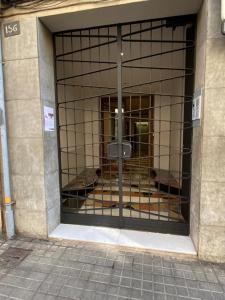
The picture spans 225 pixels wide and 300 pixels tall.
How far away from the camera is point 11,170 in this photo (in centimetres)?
284

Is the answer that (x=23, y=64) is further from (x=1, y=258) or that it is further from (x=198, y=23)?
(x=1, y=258)

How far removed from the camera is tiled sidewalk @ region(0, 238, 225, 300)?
6.29 feet

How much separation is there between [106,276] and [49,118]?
1995mm

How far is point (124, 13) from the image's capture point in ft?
7.94

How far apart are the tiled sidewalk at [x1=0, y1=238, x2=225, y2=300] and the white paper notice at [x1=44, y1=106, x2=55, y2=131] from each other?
1542 millimetres

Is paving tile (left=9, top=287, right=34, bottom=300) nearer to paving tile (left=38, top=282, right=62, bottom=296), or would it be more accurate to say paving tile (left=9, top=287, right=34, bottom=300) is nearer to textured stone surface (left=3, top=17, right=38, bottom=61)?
paving tile (left=38, top=282, right=62, bottom=296)

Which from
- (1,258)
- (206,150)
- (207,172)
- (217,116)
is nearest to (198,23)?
(217,116)

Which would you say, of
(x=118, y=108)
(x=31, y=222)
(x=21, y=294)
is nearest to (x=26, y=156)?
(x=31, y=222)

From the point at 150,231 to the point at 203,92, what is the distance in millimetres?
1893

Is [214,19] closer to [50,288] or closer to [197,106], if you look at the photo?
[197,106]

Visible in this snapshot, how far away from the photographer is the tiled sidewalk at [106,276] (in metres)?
1.92

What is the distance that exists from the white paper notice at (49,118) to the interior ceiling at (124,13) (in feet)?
3.47

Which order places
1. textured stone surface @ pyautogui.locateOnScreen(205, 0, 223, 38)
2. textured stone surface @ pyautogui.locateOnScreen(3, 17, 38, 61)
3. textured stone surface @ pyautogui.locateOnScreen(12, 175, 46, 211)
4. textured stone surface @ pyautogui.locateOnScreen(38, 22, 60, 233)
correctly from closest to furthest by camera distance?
textured stone surface @ pyautogui.locateOnScreen(205, 0, 223, 38) → textured stone surface @ pyautogui.locateOnScreen(3, 17, 38, 61) → textured stone surface @ pyautogui.locateOnScreen(38, 22, 60, 233) → textured stone surface @ pyautogui.locateOnScreen(12, 175, 46, 211)

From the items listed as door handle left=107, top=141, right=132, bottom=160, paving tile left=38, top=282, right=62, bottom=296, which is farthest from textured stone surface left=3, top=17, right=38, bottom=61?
paving tile left=38, top=282, right=62, bottom=296
